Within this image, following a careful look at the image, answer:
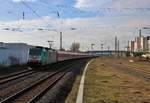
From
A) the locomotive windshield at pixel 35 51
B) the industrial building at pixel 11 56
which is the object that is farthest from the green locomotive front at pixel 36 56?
the industrial building at pixel 11 56

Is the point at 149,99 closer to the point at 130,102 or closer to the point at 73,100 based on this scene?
the point at 130,102

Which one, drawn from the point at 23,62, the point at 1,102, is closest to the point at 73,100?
the point at 1,102

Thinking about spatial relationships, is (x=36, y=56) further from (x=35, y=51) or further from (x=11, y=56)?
(x=11, y=56)

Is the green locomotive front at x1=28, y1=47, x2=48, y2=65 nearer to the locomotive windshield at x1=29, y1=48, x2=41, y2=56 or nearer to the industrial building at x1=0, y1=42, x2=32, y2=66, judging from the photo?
the locomotive windshield at x1=29, y1=48, x2=41, y2=56

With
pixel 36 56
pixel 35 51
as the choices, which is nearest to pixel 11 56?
pixel 35 51

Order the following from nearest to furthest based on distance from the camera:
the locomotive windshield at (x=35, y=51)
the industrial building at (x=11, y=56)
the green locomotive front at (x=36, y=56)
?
1. the green locomotive front at (x=36, y=56)
2. the locomotive windshield at (x=35, y=51)
3. the industrial building at (x=11, y=56)

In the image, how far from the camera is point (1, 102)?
53.7 ft

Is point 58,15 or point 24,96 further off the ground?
point 58,15

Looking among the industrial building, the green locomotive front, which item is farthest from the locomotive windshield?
the industrial building

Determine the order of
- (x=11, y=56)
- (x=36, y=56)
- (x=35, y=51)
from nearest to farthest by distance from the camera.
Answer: (x=36, y=56), (x=35, y=51), (x=11, y=56)

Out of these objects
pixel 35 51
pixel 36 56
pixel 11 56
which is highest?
pixel 35 51

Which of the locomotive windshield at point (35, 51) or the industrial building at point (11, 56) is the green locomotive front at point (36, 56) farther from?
the industrial building at point (11, 56)

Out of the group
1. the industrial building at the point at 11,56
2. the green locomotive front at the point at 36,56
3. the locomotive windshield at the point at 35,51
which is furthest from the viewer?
the industrial building at the point at 11,56

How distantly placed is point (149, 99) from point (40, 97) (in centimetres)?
527
